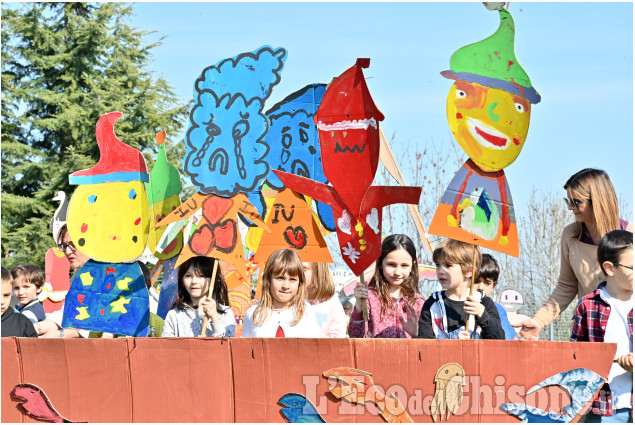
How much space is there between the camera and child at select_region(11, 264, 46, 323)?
Answer: 5828mm

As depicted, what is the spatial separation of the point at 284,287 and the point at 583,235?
1.54 m

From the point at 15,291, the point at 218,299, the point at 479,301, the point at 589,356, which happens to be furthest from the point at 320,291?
the point at 15,291

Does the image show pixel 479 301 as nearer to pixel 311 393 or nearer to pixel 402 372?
pixel 402 372

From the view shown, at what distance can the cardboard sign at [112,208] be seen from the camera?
4828 millimetres

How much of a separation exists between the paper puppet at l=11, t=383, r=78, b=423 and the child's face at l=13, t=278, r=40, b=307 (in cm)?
192

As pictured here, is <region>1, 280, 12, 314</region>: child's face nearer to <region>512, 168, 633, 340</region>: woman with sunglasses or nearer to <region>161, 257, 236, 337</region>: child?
<region>161, 257, 236, 337</region>: child

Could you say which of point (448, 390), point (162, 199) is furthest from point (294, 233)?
point (448, 390)

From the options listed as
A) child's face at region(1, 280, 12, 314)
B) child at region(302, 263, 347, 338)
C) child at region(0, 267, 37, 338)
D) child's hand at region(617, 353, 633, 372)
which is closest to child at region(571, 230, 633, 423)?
child's hand at region(617, 353, 633, 372)

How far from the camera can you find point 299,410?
11.9ft

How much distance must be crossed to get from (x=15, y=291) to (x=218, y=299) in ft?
6.12

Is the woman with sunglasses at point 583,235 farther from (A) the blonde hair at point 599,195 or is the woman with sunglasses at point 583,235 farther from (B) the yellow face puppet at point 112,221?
(B) the yellow face puppet at point 112,221

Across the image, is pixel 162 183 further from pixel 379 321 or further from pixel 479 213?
pixel 479 213

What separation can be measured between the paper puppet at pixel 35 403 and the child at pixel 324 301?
53.5 inches

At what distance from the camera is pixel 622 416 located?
351cm
